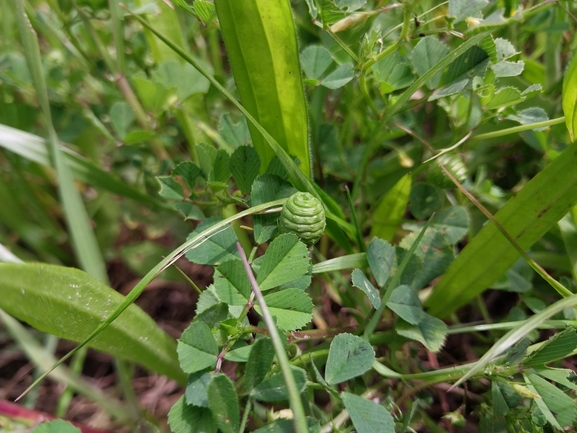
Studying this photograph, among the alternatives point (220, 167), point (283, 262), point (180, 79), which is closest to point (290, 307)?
point (283, 262)

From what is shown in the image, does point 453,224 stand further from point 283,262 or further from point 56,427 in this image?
point 56,427

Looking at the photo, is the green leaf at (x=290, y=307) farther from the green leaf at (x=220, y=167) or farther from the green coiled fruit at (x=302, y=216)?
the green leaf at (x=220, y=167)

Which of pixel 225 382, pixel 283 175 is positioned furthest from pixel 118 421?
pixel 283 175

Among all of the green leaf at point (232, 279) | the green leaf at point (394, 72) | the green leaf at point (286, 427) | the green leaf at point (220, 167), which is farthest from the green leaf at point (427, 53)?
the green leaf at point (286, 427)

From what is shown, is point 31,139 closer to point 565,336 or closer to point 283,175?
point 283,175

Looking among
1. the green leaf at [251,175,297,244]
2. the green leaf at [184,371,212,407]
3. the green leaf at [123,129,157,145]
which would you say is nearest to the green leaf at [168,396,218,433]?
the green leaf at [184,371,212,407]
